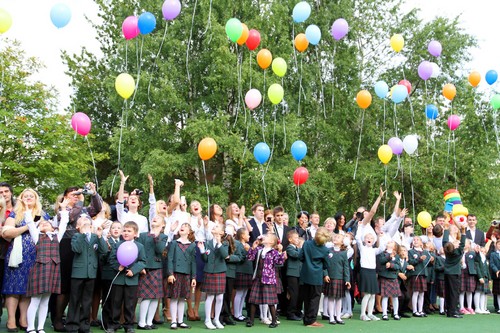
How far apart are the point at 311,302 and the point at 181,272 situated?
1812 millimetres

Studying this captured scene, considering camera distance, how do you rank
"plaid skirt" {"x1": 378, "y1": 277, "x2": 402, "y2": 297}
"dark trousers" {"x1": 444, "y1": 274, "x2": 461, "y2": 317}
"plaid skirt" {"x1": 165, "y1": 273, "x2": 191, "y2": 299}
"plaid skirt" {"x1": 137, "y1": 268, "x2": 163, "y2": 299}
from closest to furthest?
"plaid skirt" {"x1": 137, "y1": 268, "x2": 163, "y2": 299}, "plaid skirt" {"x1": 165, "y1": 273, "x2": 191, "y2": 299}, "plaid skirt" {"x1": 378, "y1": 277, "x2": 402, "y2": 297}, "dark trousers" {"x1": 444, "y1": 274, "x2": 461, "y2": 317}

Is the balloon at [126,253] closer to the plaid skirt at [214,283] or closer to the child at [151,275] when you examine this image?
the child at [151,275]

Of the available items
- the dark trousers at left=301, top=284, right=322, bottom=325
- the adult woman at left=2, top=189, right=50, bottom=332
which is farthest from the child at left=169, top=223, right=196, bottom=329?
the adult woman at left=2, top=189, right=50, bottom=332

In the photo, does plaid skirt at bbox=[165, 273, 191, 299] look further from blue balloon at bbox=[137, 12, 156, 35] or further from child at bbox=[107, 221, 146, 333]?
blue balloon at bbox=[137, 12, 156, 35]

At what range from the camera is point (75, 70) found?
2612cm

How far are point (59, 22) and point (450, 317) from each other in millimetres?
7448

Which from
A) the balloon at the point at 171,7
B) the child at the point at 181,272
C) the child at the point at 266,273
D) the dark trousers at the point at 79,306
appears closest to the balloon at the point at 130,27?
the balloon at the point at 171,7

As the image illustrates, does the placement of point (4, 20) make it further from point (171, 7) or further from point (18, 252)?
point (18, 252)

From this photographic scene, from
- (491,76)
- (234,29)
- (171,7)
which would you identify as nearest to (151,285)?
(171,7)

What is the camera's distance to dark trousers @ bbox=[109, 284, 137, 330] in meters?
7.34

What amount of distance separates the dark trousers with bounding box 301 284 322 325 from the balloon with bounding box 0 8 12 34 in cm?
564

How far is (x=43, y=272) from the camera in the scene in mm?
6879

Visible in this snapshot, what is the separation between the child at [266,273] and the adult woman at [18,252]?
2842 millimetres

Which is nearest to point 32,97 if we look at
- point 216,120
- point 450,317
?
point 216,120
